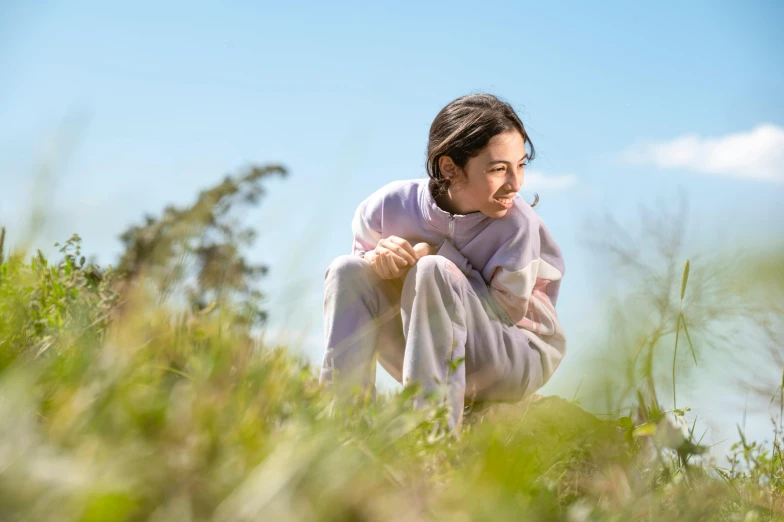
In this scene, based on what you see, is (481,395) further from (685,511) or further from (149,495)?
(149,495)

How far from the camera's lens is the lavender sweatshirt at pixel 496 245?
2.83 m

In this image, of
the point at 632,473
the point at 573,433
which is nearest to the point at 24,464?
the point at 632,473

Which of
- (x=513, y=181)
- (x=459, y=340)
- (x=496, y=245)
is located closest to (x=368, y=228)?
(x=496, y=245)

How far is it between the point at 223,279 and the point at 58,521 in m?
0.79

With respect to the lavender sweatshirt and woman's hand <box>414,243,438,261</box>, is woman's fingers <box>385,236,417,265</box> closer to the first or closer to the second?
woman's hand <box>414,243,438,261</box>

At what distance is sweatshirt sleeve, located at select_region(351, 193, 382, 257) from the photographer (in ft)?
10.5

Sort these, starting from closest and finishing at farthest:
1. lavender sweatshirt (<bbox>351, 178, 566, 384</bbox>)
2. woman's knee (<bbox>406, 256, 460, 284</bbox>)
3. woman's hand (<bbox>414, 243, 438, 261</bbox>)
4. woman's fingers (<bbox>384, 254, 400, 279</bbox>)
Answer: woman's knee (<bbox>406, 256, 460, 284</bbox>) < woman's fingers (<bbox>384, 254, 400, 279</bbox>) < lavender sweatshirt (<bbox>351, 178, 566, 384</bbox>) < woman's hand (<bbox>414, 243, 438, 261</bbox>)

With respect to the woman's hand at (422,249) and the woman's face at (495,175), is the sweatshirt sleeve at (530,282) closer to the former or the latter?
the woman's hand at (422,249)

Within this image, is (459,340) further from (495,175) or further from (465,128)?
(465,128)

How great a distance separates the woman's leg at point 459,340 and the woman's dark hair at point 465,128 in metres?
0.51

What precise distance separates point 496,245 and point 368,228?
2.01 ft

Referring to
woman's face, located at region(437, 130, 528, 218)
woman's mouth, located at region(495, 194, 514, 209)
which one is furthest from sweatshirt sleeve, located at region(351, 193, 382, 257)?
woman's mouth, located at region(495, 194, 514, 209)

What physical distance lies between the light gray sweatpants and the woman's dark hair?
50 centimetres

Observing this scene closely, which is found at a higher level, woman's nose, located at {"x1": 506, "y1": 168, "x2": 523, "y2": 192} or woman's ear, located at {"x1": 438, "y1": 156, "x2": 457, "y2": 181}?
woman's ear, located at {"x1": 438, "y1": 156, "x2": 457, "y2": 181}
